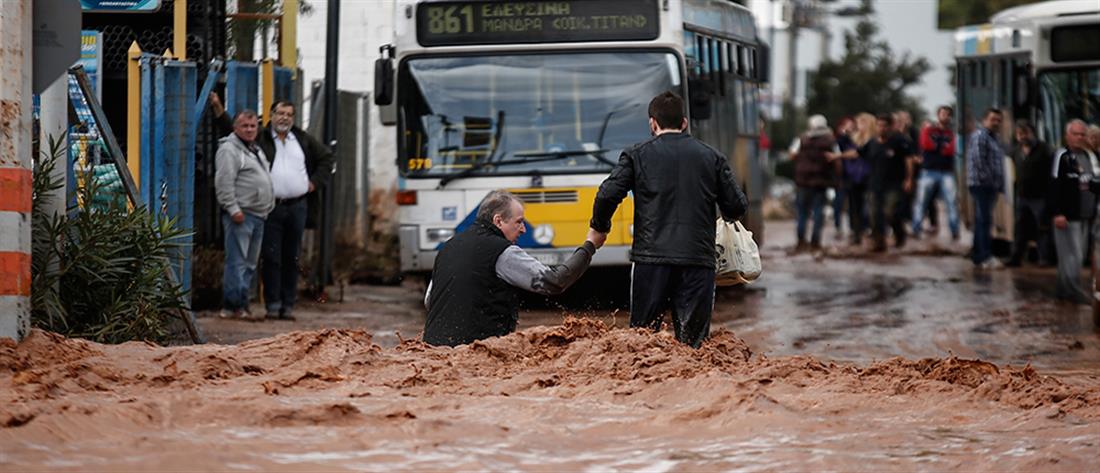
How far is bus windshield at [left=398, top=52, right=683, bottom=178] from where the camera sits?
690 inches

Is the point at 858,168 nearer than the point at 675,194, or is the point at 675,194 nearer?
the point at 675,194

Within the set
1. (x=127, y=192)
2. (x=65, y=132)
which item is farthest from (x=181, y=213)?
(x=65, y=132)

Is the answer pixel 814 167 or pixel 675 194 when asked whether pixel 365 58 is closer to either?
pixel 814 167

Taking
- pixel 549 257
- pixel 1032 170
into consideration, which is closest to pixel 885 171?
pixel 1032 170

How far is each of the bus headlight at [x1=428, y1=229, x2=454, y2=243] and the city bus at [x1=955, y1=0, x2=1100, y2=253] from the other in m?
7.96

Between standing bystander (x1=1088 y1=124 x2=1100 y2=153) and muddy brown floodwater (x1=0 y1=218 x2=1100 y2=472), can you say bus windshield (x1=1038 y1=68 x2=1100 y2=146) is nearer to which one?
standing bystander (x1=1088 y1=124 x2=1100 y2=153)

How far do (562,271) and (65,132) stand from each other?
3.62 metres

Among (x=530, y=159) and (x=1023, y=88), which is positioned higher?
(x=1023, y=88)

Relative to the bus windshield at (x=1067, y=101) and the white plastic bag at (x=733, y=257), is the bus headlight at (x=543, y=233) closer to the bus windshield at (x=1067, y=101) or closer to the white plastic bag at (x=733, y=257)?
the white plastic bag at (x=733, y=257)

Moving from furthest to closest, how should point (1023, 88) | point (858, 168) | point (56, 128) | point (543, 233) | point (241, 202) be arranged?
point (858, 168) < point (1023, 88) < point (543, 233) < point (241, 202) < point (56, 128)

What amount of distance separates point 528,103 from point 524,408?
910cm

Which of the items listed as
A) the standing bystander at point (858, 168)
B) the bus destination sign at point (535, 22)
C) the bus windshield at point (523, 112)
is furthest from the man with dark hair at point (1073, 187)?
the standing bystander at point (858, 168)

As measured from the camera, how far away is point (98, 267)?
12211 millimetres

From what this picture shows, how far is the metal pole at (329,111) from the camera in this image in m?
18.9
